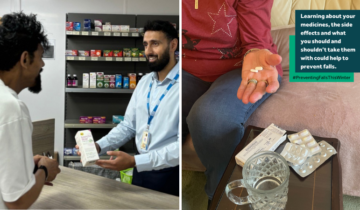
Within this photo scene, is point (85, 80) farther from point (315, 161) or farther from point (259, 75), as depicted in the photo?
point (315, 161)

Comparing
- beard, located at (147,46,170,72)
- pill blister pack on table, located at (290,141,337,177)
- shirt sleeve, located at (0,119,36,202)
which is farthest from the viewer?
beard, located at (147,46,170,72)

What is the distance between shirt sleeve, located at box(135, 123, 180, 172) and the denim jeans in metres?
0.06

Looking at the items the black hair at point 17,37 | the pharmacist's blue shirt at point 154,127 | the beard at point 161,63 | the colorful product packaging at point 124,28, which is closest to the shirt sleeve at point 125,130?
the pharmacist's blue shirt at point 154,127

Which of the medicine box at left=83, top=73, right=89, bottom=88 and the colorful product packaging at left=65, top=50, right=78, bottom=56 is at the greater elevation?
the colorful product packaging at left=65, top=50, right=78, bottom=56

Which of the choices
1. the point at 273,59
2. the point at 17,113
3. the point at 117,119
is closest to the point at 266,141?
the point at 273,59

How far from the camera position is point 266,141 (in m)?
0.92

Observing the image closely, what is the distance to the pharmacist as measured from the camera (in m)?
1.03

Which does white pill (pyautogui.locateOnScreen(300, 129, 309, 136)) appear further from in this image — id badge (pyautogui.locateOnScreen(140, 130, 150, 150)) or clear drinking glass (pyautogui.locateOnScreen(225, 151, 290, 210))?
id badge (pyautogui.locateOnScreen(140, 130, 150, 150))

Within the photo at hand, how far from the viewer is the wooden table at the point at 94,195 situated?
88 centimetres

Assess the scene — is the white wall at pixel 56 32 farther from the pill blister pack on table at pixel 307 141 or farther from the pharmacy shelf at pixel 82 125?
the pill blister pack on table at pixel 307 141

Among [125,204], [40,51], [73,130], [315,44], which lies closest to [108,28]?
[40,51]

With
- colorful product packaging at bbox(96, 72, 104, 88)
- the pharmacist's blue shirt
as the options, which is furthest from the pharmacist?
colorful product packaging at bbox(96, 72, 104, 88)

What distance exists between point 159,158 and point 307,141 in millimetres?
502

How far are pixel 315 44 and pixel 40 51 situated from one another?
0.87 meters
